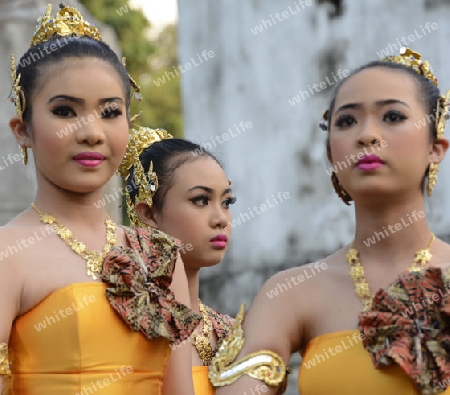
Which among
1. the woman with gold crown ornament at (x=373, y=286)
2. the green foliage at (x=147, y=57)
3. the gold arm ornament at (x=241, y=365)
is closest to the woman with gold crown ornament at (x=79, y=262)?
the gold arm ornament at (x=241, y=365)

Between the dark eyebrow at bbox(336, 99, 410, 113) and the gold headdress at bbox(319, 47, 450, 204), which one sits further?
the gold headdress at bbox(319, 47, 450, 204)

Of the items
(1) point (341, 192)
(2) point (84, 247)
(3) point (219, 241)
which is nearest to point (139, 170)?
(3) point (219, 241)

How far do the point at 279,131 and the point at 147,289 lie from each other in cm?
431

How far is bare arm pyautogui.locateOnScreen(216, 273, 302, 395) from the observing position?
359 centimetres

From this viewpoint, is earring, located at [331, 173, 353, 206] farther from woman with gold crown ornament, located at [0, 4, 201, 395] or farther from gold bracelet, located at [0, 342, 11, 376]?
gold bracelet, located at [0, 342, 11, 376]

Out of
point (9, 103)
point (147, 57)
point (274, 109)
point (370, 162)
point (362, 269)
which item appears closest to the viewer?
point (370, 162)

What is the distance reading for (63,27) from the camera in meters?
3.98

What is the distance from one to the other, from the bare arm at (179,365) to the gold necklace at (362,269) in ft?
2.09

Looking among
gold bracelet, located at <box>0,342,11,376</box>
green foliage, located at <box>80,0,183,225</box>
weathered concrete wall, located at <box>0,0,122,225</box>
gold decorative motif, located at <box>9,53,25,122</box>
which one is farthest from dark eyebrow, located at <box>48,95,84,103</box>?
green foliage, located at <box>80,0,183,225</box>

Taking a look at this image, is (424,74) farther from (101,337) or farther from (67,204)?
(101,337)

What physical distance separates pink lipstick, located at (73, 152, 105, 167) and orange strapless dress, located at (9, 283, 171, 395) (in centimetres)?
42

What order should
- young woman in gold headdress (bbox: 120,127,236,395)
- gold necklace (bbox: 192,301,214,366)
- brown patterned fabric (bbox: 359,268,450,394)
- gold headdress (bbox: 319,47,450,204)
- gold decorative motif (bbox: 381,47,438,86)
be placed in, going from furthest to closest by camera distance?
young woman in gold headdress (bbox: 120,127,236,395), gold necklace (bbox: 192,301,214,366), gold decorative motif (bbox: 381,47,438,86), gold headdress (bbox: 319,47,450,204), brown patterned fabric (bbox: 359,268,450,394)

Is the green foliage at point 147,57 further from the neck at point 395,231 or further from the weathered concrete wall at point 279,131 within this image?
the neck at point 395,231

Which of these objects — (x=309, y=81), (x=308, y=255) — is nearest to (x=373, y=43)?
(x=309, y=81)
